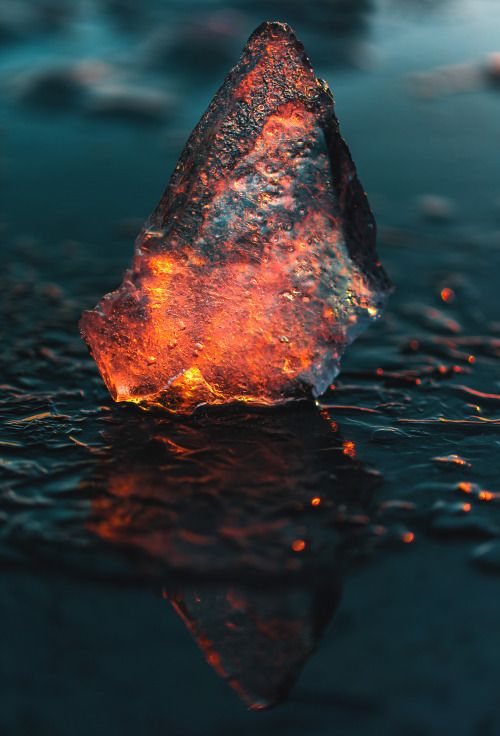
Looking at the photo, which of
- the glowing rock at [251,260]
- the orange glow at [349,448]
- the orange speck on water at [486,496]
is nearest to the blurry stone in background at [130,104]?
the glowing rock at [251,260]

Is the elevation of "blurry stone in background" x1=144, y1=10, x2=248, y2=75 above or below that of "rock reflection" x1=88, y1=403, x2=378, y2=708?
above

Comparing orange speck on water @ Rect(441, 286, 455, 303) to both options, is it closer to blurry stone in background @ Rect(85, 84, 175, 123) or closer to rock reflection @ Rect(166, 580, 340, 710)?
rock reflection @ Rect(166, 580, 340, 710)

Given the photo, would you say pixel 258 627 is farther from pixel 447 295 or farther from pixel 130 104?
pixel 130 104

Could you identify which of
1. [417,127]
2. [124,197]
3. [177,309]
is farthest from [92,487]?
[417,127]

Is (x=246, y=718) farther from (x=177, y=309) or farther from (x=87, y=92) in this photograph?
(x=87, y=92)

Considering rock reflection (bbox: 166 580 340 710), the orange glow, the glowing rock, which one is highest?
the glowing rock

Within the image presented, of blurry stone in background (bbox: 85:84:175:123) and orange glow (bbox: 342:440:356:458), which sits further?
blurry stone in background (bbox: 85:84:175:123)

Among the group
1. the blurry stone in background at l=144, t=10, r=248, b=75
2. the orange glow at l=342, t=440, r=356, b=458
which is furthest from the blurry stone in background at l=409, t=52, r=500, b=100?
the orange glow at l=342, t=440, r=356, b=458

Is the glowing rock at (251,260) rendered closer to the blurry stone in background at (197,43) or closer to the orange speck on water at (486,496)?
the orange speck on water at (486,496)

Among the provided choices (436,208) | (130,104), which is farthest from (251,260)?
(130,104)
